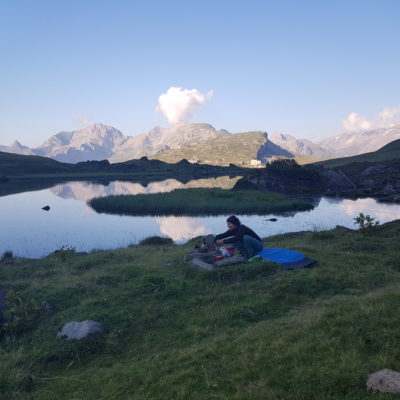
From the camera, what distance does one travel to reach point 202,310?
14.0 metres

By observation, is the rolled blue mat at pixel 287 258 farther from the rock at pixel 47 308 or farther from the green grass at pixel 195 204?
the green grass at pixel 195 204

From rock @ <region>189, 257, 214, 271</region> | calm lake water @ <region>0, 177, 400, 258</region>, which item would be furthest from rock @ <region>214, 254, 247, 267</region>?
calm lake water @ <region>0, 177, 400, 258</region>

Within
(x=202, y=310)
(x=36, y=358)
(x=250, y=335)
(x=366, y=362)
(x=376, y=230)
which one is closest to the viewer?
(x=366, y=362)

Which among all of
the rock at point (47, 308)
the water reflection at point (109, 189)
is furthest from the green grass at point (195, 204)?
the rock at point (47, 308)

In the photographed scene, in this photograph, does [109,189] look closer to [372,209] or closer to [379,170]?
[372,209]

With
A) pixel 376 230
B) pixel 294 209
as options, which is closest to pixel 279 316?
pixel 376 230

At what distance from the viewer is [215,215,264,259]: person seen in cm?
2055

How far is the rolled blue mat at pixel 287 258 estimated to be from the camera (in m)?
19.0

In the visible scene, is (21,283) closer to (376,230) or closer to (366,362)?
(366,362)

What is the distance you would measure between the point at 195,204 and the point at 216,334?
53.1 meters

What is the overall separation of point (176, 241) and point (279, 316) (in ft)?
96.7

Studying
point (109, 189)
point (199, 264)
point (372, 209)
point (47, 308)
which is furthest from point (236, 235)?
point (109, 189)

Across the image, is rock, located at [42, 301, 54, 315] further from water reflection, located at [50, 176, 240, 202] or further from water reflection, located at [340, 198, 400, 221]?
water reflection, located at [50, 176, 240, 202]

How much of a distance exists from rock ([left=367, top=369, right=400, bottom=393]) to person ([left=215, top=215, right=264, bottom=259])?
1382 centimetres
